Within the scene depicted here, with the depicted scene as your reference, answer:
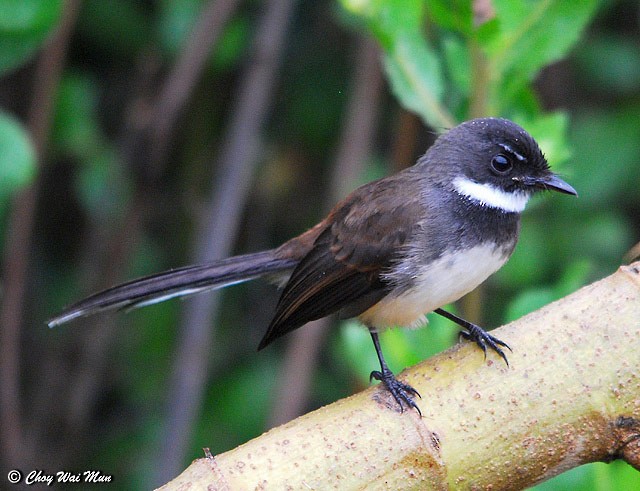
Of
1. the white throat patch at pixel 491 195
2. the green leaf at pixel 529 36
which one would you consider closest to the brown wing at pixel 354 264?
the white throat patch at pixel 491 195

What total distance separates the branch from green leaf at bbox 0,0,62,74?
186cm

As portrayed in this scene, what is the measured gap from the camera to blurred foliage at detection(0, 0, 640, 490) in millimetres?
4230

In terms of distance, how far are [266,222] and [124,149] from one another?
0.88m

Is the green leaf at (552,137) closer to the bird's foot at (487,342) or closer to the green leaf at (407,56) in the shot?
the green leaf at (407,56)

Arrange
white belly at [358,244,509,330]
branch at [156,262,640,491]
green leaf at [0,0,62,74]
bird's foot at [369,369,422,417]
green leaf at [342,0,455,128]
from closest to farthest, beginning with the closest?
branch at [156,262,640,491] < bird's foot at [369,369,422,417] < white belly at [358,244,509,330] < green leaf at [342,0,455,128] < green leaf at [0,0,62,74]

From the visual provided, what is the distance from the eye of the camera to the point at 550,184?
292 centimetres

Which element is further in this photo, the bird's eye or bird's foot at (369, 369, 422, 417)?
the bird's eye

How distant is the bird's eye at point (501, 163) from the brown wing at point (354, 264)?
302 millimetres

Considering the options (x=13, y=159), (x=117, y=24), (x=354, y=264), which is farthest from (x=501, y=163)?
(x=117, y=24)

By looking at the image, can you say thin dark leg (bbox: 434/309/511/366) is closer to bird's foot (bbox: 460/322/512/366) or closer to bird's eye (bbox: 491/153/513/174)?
bird's foot (bbox: 460/322/512/366)

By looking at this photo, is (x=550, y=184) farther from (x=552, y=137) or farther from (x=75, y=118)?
(x=75, y=118)

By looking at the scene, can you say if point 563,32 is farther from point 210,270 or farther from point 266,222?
point 266,222

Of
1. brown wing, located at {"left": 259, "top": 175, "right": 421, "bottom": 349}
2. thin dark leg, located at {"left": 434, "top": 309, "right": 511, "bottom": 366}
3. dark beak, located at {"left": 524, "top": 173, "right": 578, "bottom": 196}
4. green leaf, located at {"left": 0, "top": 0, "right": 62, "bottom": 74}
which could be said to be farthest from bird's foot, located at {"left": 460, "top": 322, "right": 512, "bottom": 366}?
green leaf, located at {"left": 0, "top": 0, "right": 62, "bottom": 74}

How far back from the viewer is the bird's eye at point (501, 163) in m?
2.95
